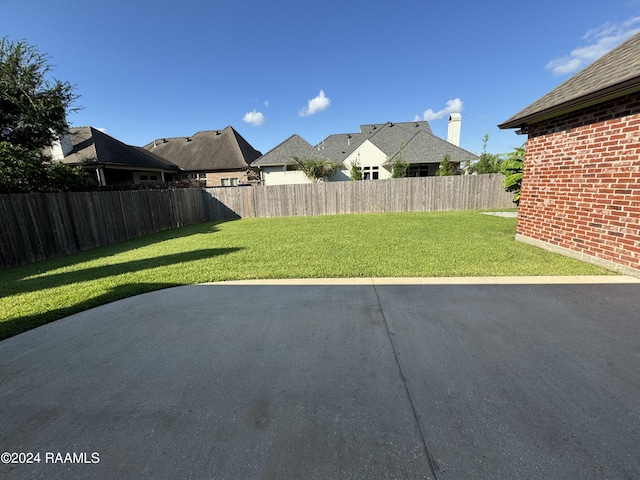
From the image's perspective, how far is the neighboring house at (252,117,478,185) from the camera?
21531mm

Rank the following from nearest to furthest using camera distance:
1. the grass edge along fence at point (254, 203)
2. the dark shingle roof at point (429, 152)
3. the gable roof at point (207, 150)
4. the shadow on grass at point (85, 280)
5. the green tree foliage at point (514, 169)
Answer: the shadow on grass at point (85, 280)
the grass edge along fence at point (254, 203)
the green tree foliage at point (514, 169)
the dark shingle roof at point (429, 152)
the gable roof at point (207, 150)

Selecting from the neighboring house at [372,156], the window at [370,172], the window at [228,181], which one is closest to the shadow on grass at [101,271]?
the neighboring house at [372,156]

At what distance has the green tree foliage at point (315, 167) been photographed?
2070cm

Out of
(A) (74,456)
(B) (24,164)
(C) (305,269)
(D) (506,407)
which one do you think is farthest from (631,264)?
(B) (24,164)

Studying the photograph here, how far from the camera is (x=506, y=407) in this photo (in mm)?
1990

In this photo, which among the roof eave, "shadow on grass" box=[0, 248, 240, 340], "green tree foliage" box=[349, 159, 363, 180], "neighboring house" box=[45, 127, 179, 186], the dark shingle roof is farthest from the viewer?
"green tree foliage" box=[349, 159, 363, 180]

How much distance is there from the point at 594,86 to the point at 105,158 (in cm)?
2431

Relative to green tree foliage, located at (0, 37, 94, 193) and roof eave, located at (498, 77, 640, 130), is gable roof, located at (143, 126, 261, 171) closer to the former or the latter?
green tree foliage, located at (0, 37, 94, 193)

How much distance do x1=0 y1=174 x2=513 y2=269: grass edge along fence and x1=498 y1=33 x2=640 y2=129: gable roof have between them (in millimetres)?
8609

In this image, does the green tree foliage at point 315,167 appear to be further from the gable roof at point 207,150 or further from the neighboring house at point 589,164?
the neighboring house at point 589,164

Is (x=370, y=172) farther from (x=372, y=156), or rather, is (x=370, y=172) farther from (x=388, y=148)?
(x=388, y=148)

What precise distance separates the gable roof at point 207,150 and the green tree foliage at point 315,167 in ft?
21.1

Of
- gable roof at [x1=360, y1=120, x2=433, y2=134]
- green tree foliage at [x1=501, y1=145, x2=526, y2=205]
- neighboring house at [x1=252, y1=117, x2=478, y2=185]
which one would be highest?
Answer: gable roof at [x1=360, y1=120, x2=433, y2=134]

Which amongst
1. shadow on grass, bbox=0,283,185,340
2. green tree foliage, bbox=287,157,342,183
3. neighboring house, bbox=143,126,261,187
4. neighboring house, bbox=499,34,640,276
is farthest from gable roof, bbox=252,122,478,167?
shadow on grass, bbox=0,283,185,340
